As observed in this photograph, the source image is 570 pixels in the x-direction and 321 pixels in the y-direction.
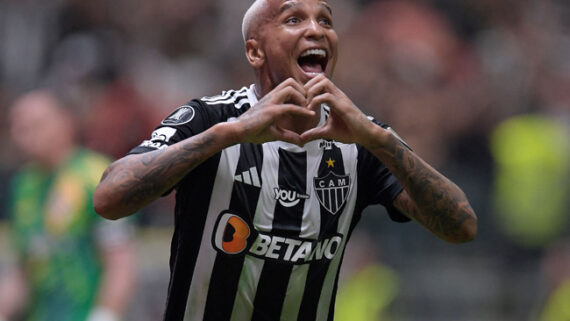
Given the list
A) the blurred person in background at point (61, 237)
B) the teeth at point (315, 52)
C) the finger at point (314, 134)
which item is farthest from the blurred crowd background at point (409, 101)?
the finger at point (314, 134)

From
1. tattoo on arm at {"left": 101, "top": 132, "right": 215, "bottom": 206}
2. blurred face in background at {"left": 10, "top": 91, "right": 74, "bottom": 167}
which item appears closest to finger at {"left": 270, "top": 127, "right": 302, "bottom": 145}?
tattoo on arm at {"left": 101, "top": 132, "right": 215, "bottom": 206}

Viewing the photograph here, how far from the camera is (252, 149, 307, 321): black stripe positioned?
4.11 meters

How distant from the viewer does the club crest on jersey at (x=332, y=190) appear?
4246mm

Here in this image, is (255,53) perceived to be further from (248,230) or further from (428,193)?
(428,193)

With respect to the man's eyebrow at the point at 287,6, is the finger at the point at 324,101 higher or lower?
Result: lower

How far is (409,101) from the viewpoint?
10.4 meters

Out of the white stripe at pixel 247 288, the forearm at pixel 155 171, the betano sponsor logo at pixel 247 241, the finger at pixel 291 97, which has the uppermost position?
the finger at pixel 291 97

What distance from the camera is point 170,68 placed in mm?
11828

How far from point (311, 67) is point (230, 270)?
95 cm

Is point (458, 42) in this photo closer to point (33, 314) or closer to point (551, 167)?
point (551, 167)

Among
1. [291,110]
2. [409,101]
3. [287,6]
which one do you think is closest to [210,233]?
[291,110]

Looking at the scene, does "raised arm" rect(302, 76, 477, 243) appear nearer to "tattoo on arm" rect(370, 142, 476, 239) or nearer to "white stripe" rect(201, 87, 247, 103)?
"tattoo on arm" rect(370, 142, 476, 239)

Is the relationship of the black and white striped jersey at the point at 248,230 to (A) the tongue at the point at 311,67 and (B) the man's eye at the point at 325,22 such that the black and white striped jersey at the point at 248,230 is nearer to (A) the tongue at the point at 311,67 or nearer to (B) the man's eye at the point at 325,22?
(A) the tongue at the point at 311,67

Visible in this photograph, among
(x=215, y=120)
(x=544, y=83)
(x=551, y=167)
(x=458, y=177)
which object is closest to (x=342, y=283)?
(x=458, y=177)
